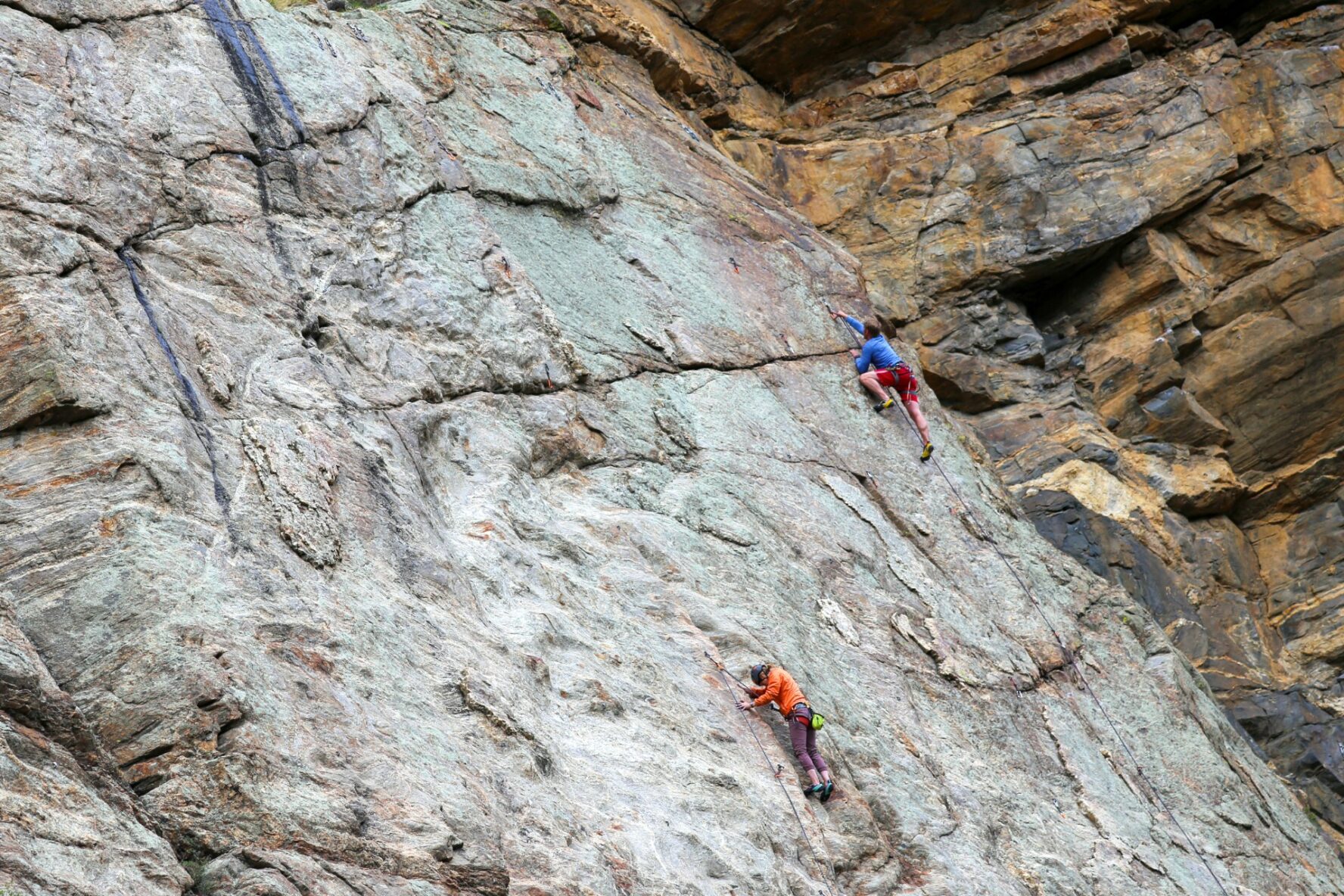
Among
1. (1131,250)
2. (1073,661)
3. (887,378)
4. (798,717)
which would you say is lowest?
(798,717)

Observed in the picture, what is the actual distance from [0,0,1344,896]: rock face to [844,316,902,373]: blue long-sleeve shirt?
1.19 feet

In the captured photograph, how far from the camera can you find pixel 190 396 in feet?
31.1

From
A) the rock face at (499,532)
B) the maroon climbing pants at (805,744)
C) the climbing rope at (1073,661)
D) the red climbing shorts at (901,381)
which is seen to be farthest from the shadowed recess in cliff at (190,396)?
the climbing rope at (1073,661)

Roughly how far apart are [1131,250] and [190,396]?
16.7 m

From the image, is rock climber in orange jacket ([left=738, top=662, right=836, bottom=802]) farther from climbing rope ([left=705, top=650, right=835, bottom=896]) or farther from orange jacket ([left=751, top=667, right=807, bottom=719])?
climbing rope ([left=705, top=650, right=835, bottom=896])

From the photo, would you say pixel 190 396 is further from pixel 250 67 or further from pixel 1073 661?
pixel 1073 661

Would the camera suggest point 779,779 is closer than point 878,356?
Yes

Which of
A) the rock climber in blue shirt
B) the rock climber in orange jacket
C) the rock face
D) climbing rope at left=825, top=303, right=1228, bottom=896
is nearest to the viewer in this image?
the rock face

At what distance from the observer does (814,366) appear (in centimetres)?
1599

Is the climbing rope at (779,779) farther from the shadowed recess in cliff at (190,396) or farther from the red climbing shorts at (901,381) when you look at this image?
the red climbing shorts at (901,381)

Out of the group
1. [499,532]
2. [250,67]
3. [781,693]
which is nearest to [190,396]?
[499,532]

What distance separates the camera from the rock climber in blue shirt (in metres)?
16.1

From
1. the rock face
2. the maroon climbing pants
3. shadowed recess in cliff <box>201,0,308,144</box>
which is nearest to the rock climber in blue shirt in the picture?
the rock face

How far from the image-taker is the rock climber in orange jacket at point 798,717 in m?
10.7
